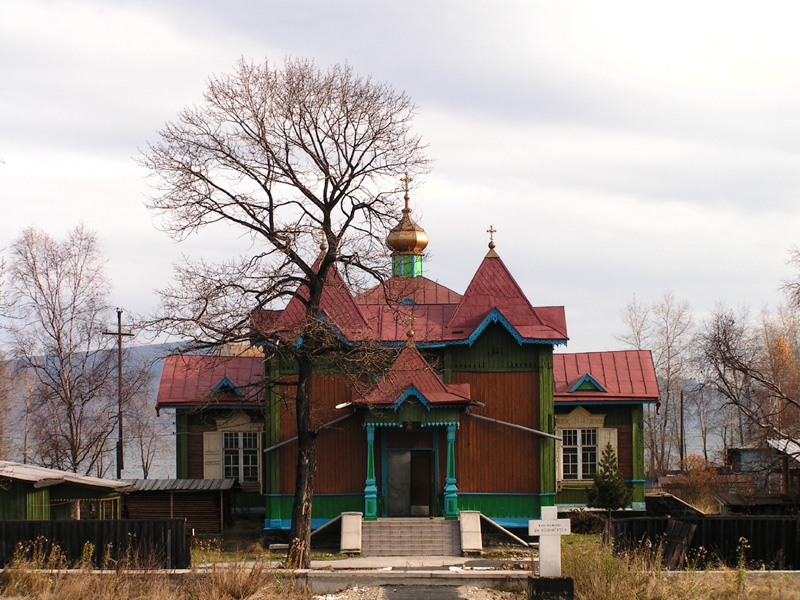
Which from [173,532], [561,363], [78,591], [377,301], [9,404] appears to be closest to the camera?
[78,591]

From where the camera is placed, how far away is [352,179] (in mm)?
18859

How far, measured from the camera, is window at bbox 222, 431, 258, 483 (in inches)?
1055

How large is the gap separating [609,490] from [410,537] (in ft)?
20.5

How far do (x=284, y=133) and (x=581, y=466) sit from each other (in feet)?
44.6

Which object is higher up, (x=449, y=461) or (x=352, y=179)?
(x=352, y=179)

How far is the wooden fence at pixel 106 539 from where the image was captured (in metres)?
16.2

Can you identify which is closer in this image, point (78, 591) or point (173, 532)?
point (78, 591)

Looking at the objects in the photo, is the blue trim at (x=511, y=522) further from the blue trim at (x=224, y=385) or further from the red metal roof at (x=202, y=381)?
the blue trim at (x=224, y=385)

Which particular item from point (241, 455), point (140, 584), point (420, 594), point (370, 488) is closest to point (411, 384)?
point (370, 488)

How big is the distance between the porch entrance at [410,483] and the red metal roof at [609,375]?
555 cm

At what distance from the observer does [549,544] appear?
46.4 ft

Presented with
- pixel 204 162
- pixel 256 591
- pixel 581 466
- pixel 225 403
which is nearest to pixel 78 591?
pixel 256 591

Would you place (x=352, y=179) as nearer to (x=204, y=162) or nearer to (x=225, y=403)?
(x=204, y=162)

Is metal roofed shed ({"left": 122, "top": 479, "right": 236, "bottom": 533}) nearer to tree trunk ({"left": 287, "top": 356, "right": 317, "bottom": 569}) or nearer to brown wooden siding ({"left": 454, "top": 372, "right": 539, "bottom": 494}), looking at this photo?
tree trunk ({"left": 287, "top": 356, "right": 317, "bottom": 569})
